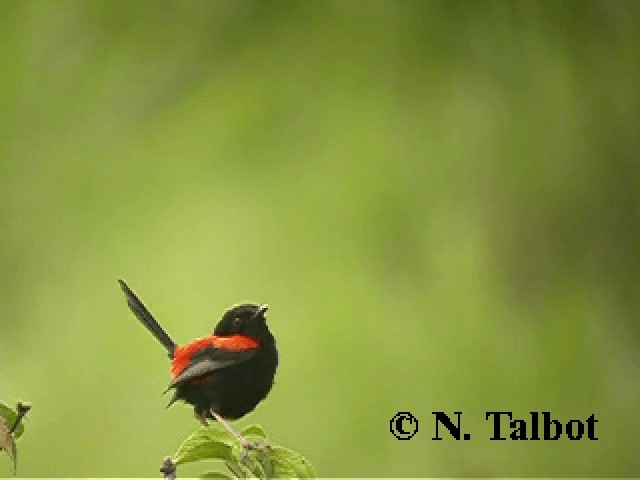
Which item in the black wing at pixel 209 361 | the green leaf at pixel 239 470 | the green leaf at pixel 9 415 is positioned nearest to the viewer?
the green leaf at pixel 9 415

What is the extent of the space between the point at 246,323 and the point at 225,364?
92 millimetres

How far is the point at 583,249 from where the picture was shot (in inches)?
62.3

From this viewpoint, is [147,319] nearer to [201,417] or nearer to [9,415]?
[201,417]

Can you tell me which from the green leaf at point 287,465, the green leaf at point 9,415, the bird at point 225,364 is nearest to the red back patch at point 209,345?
the bird at point 225,364

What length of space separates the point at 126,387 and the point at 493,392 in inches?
27.3

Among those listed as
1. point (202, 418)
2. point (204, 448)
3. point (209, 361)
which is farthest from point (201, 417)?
point (204, 448)

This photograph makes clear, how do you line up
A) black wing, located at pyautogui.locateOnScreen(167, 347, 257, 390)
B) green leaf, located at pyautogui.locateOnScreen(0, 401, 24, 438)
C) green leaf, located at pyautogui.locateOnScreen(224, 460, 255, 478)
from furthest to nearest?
black wing, located at pyautogui.locateOnScreen(167, 347, 257, 390), green leaf, located at pyautogui.locateOnScreen(224, 460, 255, 478), green leaf, located at pyautogui.locateOnScreen(0, 401, 24, 438)

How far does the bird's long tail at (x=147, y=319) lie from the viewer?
1.50 m

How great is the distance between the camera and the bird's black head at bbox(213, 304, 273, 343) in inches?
58.1

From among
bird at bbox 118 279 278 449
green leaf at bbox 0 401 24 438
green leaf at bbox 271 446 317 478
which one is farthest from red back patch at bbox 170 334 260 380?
green leaf at bbox 0 401 24 438

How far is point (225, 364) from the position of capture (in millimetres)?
1425

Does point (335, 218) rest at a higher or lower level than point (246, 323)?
higher

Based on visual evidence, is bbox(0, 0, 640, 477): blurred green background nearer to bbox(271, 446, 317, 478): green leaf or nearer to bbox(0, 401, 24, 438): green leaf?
bbox(271, 446, 317, 478): green leaf

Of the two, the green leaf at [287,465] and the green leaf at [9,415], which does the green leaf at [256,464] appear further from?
the green leaf at [9,415]
